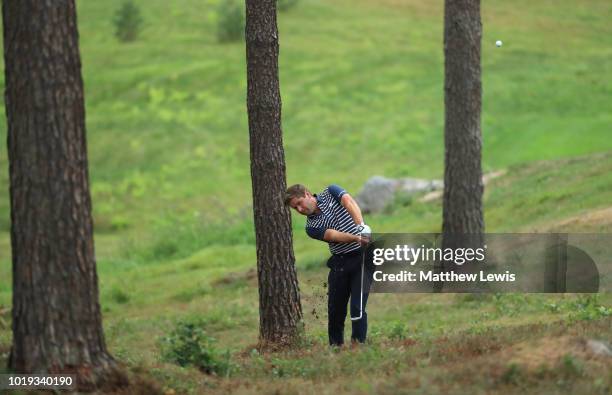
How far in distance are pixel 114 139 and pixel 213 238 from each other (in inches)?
713

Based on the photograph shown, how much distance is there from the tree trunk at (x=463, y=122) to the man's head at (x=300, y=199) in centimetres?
668

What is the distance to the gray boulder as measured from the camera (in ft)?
103

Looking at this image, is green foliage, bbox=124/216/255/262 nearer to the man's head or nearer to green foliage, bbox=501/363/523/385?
the man's head

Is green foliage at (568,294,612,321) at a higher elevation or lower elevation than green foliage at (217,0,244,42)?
lower

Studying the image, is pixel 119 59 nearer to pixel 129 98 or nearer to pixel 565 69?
pixel 129 98

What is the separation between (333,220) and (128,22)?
50.1 meters

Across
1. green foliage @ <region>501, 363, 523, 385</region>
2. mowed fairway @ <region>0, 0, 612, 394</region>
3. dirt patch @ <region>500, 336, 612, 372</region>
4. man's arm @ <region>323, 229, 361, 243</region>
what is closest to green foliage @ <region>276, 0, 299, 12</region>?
mowed fairway @ <region>0, 0, 612, 394</region>

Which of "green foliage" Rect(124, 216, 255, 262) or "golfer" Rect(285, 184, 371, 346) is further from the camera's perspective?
"green foliage" Rect(124, 216, 255, 262)

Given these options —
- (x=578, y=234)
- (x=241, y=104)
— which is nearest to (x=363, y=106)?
(x=241, y=104)

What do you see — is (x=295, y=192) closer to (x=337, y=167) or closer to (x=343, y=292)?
(x=343, y=292)

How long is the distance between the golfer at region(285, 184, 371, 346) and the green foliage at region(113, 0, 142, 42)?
49013 millimetres

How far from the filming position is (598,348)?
9.71 metres

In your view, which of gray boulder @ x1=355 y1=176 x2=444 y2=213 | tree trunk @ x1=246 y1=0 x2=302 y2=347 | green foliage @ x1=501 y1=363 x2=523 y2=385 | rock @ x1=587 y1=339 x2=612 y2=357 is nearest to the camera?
green foliage @ x1=501 y1=363 x2=523 y2=385

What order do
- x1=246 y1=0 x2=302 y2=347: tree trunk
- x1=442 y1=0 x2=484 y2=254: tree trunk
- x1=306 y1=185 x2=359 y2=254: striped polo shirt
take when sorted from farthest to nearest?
x1=442 y1=0 x2=484 y2=254: tree trunk → x1=246 y1=0 x2=302 y2=347: tree trunk → x1=306 y1=185 x2=359 y2=254: striped polo shirt
